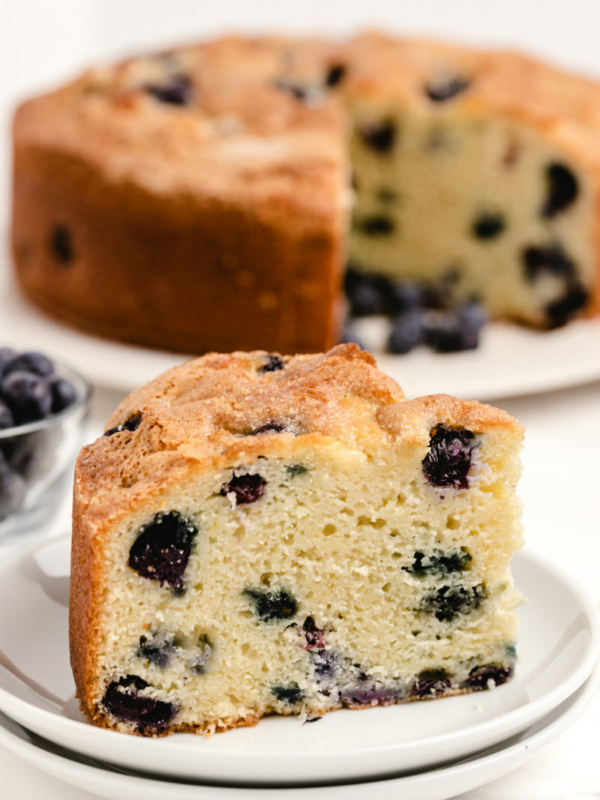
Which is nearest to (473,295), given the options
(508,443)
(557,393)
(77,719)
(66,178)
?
(557,393)

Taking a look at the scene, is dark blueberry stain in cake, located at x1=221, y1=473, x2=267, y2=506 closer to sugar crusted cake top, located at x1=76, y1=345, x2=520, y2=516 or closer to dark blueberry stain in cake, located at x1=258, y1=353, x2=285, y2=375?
sugar crusted cake top, located at x1=76, y1=345, x2=520, y2=516

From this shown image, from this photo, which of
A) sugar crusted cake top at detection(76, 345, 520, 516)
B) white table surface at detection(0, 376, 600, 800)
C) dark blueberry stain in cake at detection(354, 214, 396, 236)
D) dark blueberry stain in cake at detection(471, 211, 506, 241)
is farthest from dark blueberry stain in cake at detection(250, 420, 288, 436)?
dark blueberry stain in cake at detection(354, 214, 396, 236)

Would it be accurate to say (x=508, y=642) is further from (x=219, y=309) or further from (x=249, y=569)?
(x=219, y=309)

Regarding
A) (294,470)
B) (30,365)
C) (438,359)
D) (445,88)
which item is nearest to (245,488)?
(294,470)

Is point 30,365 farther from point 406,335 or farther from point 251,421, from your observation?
point 406,335

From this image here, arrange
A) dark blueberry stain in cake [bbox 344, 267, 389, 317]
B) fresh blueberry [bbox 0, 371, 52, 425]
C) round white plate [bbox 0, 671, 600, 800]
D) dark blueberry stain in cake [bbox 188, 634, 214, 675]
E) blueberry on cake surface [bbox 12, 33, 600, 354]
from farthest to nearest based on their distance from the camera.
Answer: dark blueberry stain in cake [bbox 344, 267, 389, 317] → blueberry on cake surface [bbox 12, 33, 600, 354] → fresh blueberry [bbox 0, 371, 52, 425] → dark blueberry stain in cake [bbox 188, 634, 214, 675] → round white plate [bbox 0, 671, 600, 800]
